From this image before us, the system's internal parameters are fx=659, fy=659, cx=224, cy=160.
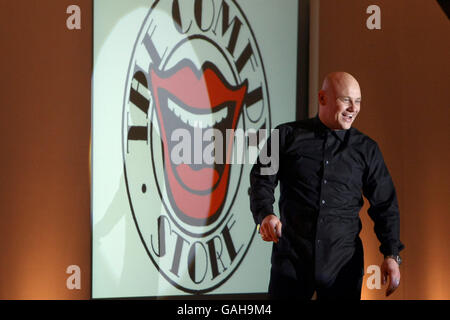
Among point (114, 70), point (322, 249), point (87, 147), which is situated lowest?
point (322, 249)

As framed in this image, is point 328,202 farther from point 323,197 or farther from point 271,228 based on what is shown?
point 271,228

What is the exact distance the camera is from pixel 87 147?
366 cm

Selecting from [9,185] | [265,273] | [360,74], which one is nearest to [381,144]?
[360,74]

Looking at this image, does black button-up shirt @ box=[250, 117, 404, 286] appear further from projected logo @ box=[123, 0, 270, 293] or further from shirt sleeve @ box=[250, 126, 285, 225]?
projected logo @ box=[123, 0, 270, 293]

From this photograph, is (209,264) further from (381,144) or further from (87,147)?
(381,144)

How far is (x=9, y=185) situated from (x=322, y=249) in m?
1.77

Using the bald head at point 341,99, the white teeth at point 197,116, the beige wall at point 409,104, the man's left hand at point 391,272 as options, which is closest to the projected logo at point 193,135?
the white teeth at point 197,116

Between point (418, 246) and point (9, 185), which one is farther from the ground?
point (9, 185)

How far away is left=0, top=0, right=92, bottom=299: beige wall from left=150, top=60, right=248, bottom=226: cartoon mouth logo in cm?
46

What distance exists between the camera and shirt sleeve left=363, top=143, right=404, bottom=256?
8.67 ft

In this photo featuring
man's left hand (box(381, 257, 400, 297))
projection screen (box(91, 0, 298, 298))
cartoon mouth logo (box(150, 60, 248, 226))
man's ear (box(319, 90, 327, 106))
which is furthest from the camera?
cartoon mouth logo (box(150, 60, 248, 226))

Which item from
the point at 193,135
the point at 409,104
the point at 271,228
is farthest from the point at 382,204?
the point at 409,104

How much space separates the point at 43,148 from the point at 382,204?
1864 mm

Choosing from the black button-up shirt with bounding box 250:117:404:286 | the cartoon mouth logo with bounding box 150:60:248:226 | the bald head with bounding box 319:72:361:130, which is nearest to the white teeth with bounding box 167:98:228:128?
the cartoon mouth logo with bounding box 150:60:248:226
